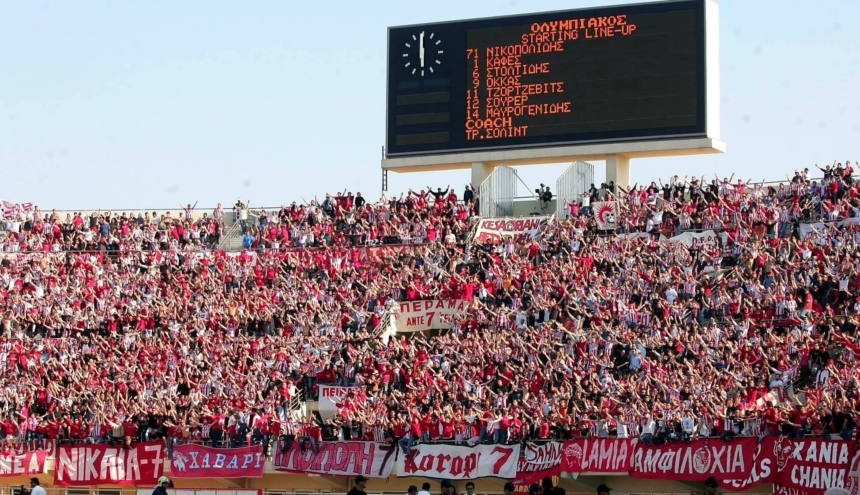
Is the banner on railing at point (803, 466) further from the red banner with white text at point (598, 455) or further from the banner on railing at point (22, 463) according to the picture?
the banner on railing at point (22, 463)

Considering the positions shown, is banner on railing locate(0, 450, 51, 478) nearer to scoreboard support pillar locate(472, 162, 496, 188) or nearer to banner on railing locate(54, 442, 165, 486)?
banner on railing locate(54, 442, 165, 486)

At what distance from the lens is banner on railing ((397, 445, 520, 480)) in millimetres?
31984

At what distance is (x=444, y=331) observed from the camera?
40.8 m

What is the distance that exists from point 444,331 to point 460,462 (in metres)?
8.50

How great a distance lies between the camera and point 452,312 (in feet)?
133

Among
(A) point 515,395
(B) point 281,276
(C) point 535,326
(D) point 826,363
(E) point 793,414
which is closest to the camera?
(E) point 793,414

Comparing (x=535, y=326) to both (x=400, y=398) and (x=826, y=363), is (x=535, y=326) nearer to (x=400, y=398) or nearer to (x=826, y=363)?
(x=400, y=398)

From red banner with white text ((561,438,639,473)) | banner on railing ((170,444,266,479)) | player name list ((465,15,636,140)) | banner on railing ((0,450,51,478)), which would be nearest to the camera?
red banner with white text ((561,438,639,473))

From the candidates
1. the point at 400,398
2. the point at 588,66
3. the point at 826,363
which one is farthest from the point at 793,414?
the point at 588,66

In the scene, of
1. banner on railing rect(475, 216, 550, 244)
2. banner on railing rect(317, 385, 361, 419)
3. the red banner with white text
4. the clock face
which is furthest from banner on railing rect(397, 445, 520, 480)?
the clock face

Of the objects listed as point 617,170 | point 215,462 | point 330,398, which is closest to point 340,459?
point 215,462

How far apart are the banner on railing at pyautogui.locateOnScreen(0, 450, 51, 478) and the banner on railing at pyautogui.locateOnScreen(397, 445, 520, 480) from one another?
29.1 ft

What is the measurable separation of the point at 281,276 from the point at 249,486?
917 centimetres

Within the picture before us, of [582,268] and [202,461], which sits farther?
[582,268]
